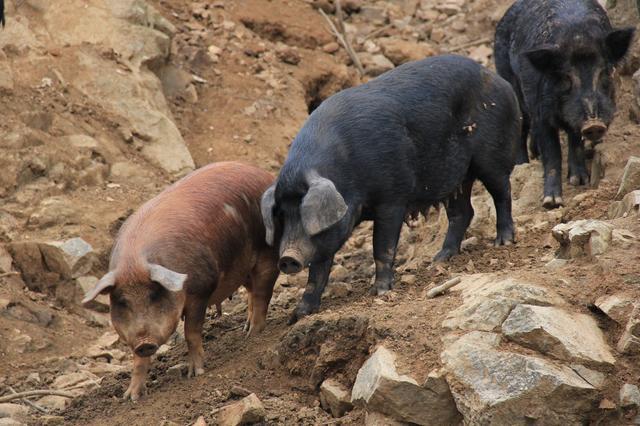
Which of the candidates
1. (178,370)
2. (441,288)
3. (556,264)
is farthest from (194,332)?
(556,264)

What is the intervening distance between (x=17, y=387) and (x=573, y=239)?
417 cm

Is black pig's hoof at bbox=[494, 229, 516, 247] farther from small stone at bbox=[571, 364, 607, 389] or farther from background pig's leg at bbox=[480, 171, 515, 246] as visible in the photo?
small stone at bbox=[571, 364, 607, 389]

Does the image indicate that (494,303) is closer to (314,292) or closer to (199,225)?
(314,292)

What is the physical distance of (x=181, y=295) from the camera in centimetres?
743

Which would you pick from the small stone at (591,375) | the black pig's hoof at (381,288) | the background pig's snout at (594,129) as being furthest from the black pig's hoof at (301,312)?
the background pig's snout at (594,129)

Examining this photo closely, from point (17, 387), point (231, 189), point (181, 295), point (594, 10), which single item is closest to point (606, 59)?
point (594, 10)

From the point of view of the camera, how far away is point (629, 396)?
5910 mm

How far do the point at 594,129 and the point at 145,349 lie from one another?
4471mm

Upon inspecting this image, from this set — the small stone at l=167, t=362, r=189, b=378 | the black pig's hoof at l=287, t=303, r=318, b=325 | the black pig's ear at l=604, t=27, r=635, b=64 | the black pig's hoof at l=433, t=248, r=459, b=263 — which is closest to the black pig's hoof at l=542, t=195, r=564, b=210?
the black pig's ear at l=604, t=27, r=635, b=64

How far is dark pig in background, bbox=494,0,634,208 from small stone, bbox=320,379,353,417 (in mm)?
3849

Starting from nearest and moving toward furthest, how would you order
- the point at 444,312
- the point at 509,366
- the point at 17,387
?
the point at 509,366
the point at 444,312
the point at 17,387

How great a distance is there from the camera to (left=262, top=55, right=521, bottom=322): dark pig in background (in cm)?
756

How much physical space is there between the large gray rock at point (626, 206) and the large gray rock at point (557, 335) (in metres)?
1.51

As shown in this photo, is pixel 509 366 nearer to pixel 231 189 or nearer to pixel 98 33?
pixel 231 189
